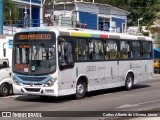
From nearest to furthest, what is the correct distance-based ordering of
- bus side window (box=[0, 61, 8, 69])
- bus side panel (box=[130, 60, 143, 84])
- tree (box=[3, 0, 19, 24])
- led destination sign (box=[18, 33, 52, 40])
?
led destination sign (box=[18, 33, 52, 40]) → bus side window (box=[0, 61, 8, 69]) → bus side panel (box=[130, 60, 143, 84]) → tree (box=[3, 0, 19, 24])

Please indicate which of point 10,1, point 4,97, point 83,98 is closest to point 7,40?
point 4,97

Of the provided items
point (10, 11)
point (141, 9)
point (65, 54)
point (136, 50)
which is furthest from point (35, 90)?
point (141, 9)

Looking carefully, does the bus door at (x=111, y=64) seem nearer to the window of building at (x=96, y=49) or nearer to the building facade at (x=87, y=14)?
the window of building at (x=96, y=49)

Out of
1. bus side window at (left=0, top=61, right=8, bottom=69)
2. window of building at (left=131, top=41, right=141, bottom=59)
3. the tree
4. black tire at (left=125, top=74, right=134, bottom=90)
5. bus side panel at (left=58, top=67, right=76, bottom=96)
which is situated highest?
the tree

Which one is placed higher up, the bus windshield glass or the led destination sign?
the led destination sign

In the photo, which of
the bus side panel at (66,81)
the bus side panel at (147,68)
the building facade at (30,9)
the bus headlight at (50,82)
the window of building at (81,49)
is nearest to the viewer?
the bus headlight at (50,82)

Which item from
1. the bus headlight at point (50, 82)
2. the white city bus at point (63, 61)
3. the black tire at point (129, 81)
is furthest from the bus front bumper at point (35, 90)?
the black tire at point (129, 81)

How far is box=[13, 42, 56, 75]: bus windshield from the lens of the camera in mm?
16656

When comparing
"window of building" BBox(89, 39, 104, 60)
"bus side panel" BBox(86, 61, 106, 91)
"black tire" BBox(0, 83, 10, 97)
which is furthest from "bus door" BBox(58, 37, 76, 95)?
"black tire" BBox(0, 83, 10, 97)

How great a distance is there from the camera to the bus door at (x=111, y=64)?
2015 cm

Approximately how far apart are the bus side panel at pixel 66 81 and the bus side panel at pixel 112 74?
298 centimetres

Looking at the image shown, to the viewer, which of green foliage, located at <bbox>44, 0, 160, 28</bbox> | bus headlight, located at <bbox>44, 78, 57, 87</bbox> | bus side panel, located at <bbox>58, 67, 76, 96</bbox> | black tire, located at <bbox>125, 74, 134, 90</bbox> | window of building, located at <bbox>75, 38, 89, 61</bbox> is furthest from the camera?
green foliage, located at <bbox>44, 0, 160, 28</bbox>

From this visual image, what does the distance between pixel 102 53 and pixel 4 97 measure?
4736 mm

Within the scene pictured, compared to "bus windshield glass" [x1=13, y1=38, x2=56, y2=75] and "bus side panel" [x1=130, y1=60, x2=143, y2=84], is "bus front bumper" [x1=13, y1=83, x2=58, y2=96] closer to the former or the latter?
"bus windshield glass" [x1=13, y1=38, x2=56, y2=75]
